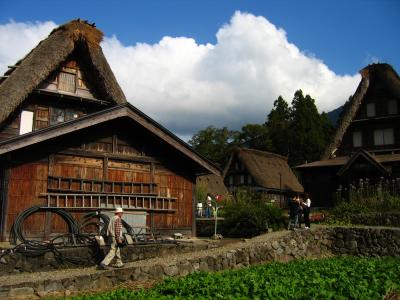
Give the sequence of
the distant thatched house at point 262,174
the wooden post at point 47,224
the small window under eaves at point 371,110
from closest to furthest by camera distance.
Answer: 1. the wooden post at point 47,224
2. the small window under eaves at point 371,110
3. the distant thatched house at point 262,174

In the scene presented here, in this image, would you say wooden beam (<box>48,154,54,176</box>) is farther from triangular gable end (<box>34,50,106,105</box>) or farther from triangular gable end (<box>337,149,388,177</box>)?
triangular gable end (<box>337,149,388,177</box>)

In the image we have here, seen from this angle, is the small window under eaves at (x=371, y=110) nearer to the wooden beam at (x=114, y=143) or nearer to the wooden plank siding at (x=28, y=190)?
the wooden beam at (x=114, y=143)

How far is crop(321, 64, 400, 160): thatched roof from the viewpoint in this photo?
3112 centimetres

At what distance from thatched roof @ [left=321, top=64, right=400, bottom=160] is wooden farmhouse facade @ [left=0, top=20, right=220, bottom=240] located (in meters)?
19.2

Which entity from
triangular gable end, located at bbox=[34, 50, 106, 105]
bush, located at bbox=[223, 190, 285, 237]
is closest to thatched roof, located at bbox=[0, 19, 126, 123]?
triangular gable end, located at bbox=[34, 50, 106, 105]

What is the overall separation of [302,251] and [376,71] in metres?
21.2

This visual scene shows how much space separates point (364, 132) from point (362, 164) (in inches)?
210

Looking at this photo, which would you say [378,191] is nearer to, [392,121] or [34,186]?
[392,121]

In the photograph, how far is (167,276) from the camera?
33.8ft

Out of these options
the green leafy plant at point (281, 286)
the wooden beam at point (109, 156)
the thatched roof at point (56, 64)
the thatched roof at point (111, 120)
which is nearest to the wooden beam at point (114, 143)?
the wooden beam at point (109, 156)

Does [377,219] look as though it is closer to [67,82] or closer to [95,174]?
[95,174]

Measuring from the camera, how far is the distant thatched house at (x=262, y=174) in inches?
1666

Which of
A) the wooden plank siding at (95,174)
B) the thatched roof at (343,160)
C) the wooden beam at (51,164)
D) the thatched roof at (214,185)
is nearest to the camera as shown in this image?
the wooden plank siding at (95,174)

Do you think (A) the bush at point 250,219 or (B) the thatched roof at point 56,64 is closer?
(B) the thatched roof at point 56,64
